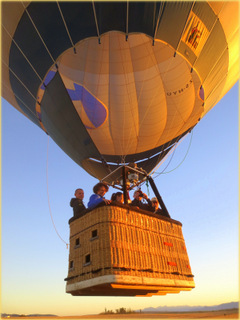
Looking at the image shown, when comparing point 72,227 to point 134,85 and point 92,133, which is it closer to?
point 92,133

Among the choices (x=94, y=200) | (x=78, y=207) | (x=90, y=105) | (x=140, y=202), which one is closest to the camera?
(x=94, y=200)

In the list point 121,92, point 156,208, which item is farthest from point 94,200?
point 121,92

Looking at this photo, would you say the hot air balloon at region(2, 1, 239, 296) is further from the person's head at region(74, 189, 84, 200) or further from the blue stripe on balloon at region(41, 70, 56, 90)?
the person's head at region(74, 189, 84, 200)

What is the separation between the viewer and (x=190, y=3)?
4309mm

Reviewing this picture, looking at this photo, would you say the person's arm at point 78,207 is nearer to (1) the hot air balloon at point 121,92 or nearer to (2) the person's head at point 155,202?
(1) the hot air balloon at point 121,92

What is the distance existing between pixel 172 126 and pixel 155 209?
2.33 metres

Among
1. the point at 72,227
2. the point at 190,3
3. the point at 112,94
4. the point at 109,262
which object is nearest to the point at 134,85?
the point at 112,94

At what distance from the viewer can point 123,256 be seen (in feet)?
11.6

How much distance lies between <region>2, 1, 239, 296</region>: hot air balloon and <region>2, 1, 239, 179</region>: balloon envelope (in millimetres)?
21

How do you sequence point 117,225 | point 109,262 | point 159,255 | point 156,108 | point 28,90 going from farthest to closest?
1. point 156,108
2. point 28,90
3. point 159,255
4. point 117,225
5. point 109,262

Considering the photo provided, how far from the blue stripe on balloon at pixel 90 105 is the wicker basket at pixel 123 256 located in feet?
9.17

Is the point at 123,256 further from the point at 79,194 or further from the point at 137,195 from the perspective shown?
the point at 137,195

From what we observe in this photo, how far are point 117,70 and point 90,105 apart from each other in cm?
97

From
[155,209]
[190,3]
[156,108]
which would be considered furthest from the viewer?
[156,108]
